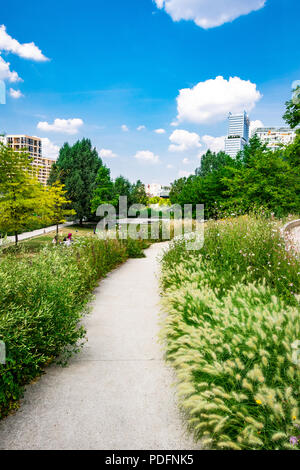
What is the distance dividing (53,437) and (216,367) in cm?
162

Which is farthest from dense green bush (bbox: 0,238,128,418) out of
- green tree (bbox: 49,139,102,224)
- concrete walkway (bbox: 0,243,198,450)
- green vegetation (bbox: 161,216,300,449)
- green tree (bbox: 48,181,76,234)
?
green tree (bbox: 49,139,102,224)

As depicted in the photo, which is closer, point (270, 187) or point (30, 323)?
point (30, 323)

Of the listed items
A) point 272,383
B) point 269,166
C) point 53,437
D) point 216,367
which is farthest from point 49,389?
point 269,166

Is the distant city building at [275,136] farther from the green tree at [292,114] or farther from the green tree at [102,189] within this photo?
the green tree at [102,189]

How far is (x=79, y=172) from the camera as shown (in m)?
36.6

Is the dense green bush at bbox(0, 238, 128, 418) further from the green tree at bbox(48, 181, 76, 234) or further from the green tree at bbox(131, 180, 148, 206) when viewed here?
the green tree at bbox(131, 180, 148, 206)

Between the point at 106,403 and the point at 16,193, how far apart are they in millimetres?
16128

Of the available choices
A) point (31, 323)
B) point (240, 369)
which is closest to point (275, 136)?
point (240, 369)

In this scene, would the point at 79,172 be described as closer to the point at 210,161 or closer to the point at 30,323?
the point at 210,161

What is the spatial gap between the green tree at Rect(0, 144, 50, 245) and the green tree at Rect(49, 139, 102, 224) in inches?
665

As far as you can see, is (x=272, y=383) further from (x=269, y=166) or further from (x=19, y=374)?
(x=269, y=166)

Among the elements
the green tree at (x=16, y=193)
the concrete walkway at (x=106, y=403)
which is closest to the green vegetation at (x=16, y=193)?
the green tree at (x=16, y=193)

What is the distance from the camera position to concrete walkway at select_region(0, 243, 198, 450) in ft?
8.19

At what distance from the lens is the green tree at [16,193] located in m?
16.1
